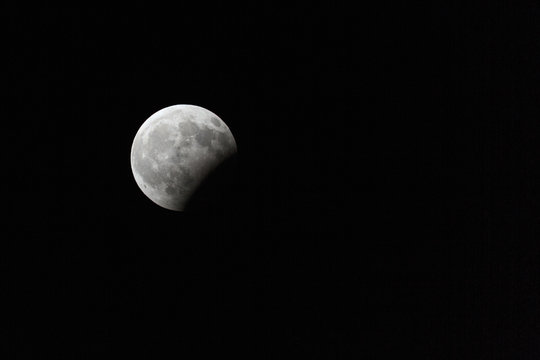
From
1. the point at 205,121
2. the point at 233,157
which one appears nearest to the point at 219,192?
the point at 233,157

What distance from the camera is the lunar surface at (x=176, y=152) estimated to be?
332 centimetres

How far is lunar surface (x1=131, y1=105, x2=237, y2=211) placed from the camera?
131 inches

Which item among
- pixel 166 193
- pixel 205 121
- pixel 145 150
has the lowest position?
pixel 166 193

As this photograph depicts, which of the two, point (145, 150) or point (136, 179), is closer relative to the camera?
point (145, 150)

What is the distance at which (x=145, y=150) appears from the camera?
3414mm

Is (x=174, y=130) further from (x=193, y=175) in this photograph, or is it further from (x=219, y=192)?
(x=219, y=192)

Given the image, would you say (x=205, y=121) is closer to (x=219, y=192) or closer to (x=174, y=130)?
(x=174, y=130)

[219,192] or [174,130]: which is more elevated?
[174,130]

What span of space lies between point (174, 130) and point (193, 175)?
1.35ft

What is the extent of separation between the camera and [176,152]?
330cm

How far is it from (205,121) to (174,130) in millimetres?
315

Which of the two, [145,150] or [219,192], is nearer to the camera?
[145,150]

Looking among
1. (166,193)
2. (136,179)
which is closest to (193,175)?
(166,193)

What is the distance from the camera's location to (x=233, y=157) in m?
3.70
